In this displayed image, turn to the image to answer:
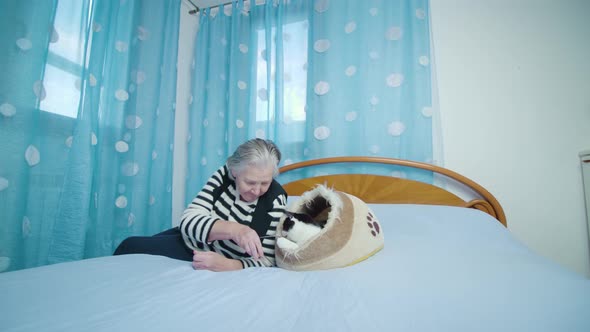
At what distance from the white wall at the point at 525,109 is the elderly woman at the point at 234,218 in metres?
1.19

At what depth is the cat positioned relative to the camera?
79 centimetres

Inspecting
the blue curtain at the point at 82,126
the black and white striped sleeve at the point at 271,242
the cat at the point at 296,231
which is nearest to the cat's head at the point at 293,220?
the cat at the point at 296,231

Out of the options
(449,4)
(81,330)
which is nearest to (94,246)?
(81,330)

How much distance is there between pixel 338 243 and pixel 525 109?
1.47 meters

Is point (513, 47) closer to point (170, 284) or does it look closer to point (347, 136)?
point (347, 136)

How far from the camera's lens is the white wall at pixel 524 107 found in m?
1.43

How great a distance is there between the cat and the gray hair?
20 centimetres

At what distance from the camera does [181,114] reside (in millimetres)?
2166

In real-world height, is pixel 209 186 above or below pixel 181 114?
below

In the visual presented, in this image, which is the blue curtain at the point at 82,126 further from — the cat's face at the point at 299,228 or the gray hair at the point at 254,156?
the cat's face at the point at 299,228

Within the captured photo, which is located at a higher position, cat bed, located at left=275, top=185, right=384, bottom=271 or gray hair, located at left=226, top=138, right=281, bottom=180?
gray hair, located at left=226, top=138, right=281, bottom=180

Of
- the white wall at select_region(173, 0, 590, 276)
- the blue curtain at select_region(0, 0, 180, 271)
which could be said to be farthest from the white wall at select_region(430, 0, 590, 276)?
the blue curtain at select_region(0, 0, 180, 271)

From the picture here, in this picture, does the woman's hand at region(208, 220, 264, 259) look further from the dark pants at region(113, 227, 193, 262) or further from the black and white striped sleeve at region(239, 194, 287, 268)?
the dark pants at region(113, 227, 193, 262)

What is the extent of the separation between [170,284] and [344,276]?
0.42 metres
